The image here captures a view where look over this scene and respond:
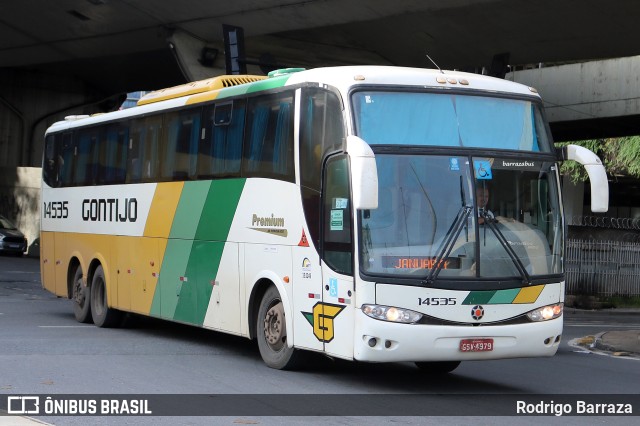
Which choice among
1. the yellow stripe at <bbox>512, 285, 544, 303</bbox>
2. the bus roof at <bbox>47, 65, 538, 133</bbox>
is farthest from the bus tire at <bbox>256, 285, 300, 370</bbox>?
the yellow stripe at <bbox>512, 285, 544, 303</bbox>

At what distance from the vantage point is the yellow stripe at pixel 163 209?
616 inches

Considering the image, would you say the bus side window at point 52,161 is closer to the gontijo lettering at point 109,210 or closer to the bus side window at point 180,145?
the gontijo lettering at point 109,210

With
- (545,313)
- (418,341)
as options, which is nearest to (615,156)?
(545,313)

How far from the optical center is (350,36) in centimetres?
3450

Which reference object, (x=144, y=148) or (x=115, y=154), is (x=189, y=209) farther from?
(x=115, y=154)

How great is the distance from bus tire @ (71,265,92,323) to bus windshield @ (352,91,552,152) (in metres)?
8.66

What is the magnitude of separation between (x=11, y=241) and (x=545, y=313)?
33.6 metres

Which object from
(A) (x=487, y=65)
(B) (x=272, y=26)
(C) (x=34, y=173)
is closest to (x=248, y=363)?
(B) (x=272, y=26)

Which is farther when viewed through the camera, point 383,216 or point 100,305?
point 100,305

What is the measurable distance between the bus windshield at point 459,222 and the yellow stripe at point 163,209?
4.95 m

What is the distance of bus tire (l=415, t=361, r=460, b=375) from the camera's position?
43.7ft

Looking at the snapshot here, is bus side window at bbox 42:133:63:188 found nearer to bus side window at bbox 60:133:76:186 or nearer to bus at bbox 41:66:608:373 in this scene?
bus side window at bbox 60:133:76:186

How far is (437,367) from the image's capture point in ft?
44.1

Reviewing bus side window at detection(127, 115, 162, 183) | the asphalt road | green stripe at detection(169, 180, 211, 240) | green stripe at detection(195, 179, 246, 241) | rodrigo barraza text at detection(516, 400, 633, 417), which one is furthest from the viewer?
bus side window at detection(127, 115, 162, 183)
